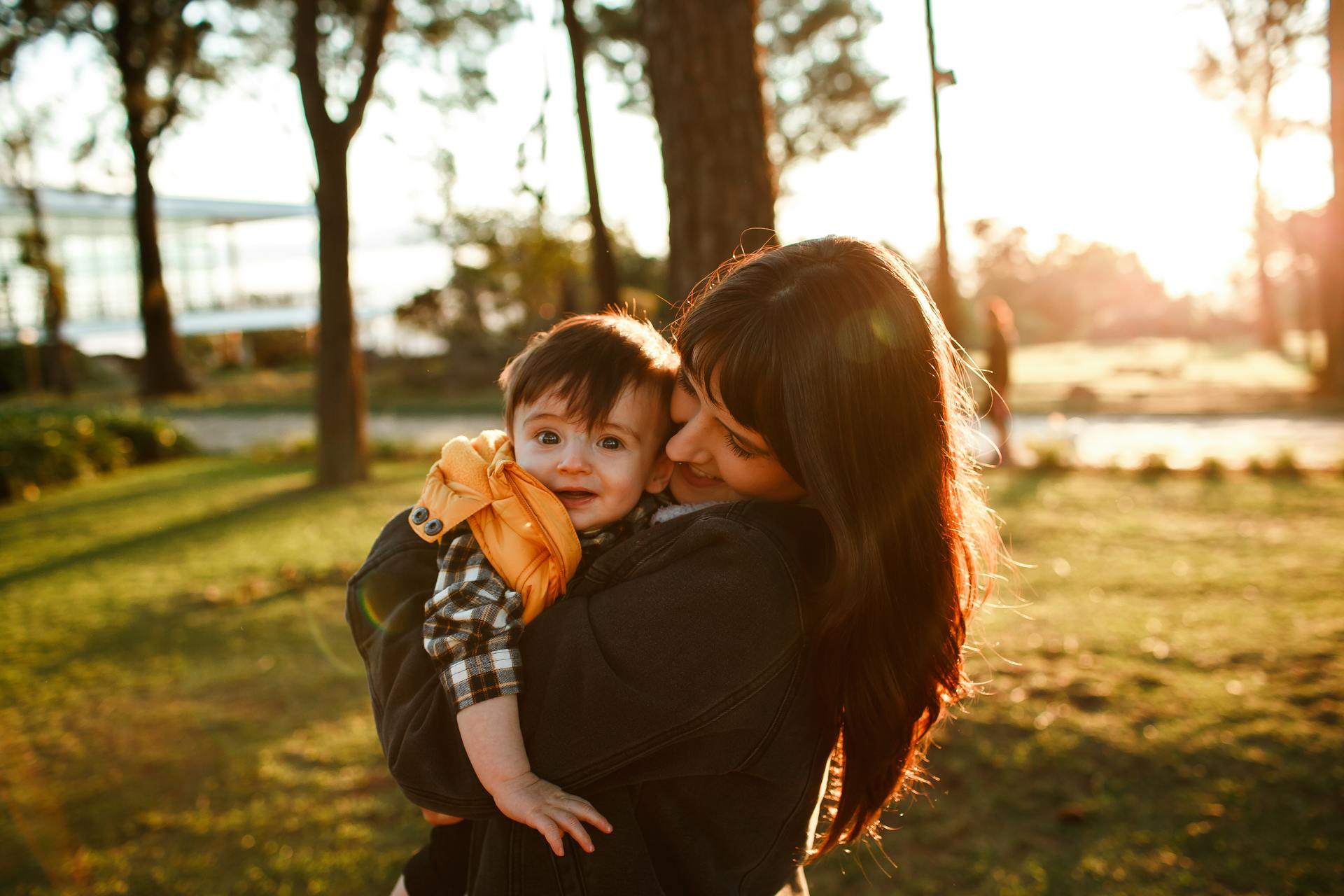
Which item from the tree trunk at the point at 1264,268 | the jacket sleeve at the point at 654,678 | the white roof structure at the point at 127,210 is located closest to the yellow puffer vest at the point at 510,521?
the jacket sleeve at the point at 654,678

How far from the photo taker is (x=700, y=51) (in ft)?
10.8

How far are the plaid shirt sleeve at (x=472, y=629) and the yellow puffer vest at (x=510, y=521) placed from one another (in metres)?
0.03

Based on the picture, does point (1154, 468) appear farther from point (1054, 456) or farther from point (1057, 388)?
point (1057, 388)

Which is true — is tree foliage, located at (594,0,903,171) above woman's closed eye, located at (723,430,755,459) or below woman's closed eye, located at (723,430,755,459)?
above

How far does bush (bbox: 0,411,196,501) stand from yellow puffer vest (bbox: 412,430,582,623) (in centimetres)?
1291

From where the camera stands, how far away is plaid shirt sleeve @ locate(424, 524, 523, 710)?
1.43 meters

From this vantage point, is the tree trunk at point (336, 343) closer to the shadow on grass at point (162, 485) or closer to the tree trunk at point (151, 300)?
the shadow on grass at point (162, 485)

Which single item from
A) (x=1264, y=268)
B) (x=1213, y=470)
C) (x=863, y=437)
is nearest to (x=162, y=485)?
(x=1213, y=470)

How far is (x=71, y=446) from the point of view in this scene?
1366cm

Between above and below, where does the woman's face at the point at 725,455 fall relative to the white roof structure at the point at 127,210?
below

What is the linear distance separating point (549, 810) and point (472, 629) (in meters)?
0.28

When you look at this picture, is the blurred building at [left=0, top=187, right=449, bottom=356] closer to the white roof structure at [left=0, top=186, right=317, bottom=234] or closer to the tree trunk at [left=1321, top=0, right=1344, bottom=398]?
the white roof structure at [left=0, top=186, right=317, bottom=234]

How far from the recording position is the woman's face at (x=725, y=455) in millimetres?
1518

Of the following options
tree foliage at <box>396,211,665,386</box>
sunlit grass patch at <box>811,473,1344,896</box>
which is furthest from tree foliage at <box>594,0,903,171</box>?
sunlit grass patch at <box>811,473,1344,896</box>
